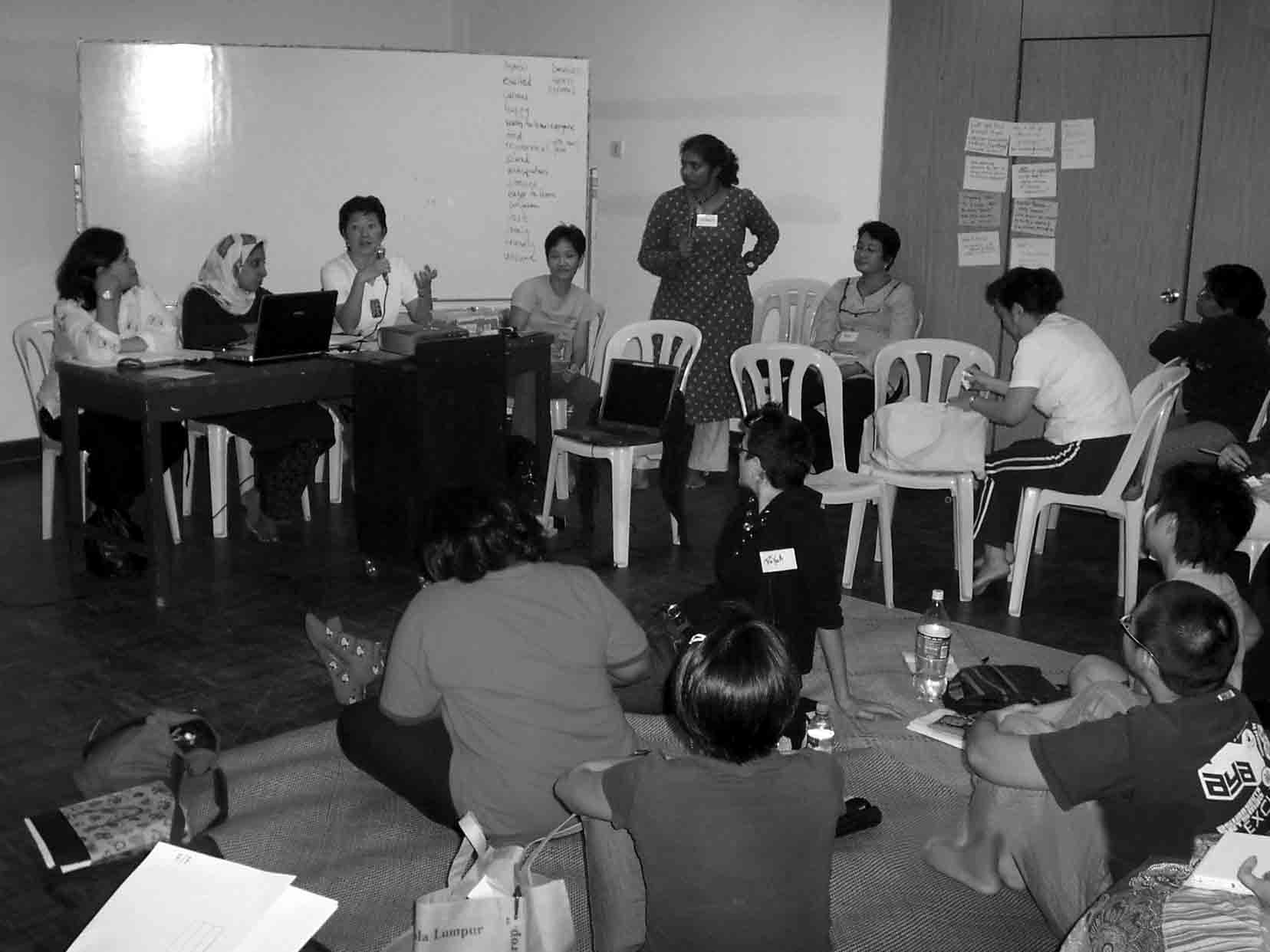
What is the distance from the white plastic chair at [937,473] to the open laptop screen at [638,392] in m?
0.78

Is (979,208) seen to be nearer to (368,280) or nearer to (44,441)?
(368,280)

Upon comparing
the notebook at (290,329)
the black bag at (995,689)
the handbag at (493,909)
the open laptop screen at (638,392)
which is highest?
the notebook at (290,329)

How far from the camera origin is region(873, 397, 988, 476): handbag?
4.84m

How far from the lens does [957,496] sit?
4844mm

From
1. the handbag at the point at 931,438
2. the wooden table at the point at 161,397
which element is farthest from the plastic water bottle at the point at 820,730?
the wooden table at the point at 161,397

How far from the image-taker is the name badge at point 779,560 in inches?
126

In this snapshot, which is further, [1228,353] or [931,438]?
[1228,353]

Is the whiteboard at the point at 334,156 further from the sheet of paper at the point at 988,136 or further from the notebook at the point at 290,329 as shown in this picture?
the sheet of paper at the point at 988,136

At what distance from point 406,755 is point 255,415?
249 cm

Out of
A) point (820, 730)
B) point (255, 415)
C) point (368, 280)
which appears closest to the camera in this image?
point (820, 730)

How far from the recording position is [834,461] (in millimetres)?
5066

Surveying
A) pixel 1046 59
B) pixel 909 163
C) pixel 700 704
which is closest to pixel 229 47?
pixel 909 163

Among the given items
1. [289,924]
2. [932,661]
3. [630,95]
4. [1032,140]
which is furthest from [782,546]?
[630,95]

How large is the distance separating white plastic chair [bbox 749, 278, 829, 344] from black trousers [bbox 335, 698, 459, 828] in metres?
4.13
